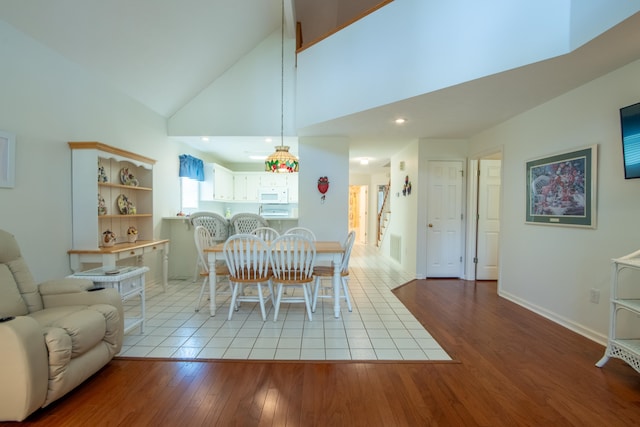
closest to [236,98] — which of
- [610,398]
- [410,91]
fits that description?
[410,91]

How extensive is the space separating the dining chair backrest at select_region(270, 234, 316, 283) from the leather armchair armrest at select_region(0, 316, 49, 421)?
1.70m

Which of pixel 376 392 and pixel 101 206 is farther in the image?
pixel 101 206

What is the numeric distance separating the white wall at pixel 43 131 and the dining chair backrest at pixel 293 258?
6.74 feet

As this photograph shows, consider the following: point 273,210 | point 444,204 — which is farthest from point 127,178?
point 444,204

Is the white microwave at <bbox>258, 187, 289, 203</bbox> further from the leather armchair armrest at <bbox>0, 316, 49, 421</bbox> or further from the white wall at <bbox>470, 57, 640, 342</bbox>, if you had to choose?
the leather armchair armrest at <bbox>0, 316, 49, 421</bbox>

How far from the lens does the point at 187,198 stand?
536 cm

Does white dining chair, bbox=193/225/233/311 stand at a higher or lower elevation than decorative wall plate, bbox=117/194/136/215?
lower

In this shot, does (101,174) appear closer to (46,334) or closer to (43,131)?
(43,131)

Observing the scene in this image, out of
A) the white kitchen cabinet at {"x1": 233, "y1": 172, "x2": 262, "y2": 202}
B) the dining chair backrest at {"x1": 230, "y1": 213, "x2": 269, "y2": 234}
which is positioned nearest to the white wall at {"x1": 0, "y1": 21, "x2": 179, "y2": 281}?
the dining chair backrest at {"x1": 230, "y1": 213, "x2": 269, "y2": 234}

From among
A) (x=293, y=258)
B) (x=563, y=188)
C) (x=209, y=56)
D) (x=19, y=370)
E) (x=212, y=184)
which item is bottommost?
(x=19, y=370)

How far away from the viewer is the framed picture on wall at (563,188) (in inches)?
101

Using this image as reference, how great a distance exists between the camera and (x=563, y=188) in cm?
283

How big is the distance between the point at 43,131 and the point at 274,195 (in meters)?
4.67

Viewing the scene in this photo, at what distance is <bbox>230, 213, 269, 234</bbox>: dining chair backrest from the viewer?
4.23 metres
